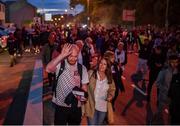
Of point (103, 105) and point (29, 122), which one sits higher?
point (103, 105)

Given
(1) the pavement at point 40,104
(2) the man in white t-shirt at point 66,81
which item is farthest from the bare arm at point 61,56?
(1) the pavement at point 40,104

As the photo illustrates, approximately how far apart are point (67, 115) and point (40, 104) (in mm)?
5212

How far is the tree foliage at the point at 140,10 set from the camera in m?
51.1

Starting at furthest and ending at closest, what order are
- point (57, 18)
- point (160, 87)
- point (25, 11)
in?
point (57, 18)
point (25, 11)
point (160, 87)

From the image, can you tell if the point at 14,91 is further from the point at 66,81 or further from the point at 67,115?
the point at 66,81

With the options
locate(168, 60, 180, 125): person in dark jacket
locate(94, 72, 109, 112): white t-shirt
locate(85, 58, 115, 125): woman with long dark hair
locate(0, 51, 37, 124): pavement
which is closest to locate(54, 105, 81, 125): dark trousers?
locate(85, 58, 115, 125): woman with long dark hair

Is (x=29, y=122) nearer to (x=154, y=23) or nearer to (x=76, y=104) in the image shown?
(x=76, y=104)

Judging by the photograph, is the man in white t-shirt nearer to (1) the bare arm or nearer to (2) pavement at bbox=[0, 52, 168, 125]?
(1) the bare arm

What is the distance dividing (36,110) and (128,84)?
629 centimetres

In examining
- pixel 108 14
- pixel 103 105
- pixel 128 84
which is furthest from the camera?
pixel 108 14

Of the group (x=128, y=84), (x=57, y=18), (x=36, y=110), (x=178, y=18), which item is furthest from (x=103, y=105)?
(x=57, y=18)

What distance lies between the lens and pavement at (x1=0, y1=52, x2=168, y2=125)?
10734mm

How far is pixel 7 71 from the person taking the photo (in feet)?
70.7

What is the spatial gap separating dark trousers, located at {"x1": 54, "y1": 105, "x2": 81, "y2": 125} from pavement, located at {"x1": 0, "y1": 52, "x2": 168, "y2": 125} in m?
2.92
